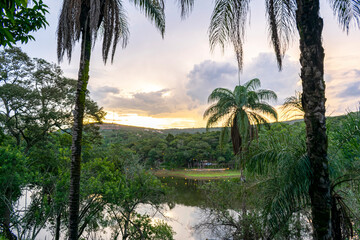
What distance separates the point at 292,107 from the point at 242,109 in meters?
9.58

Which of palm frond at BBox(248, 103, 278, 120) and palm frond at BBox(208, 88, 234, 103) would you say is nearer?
palm frond at BBox(248, 103, 278, 120)

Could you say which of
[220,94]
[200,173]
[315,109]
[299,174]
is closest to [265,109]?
[220,94]

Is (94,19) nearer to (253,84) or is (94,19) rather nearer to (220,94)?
(220,94)

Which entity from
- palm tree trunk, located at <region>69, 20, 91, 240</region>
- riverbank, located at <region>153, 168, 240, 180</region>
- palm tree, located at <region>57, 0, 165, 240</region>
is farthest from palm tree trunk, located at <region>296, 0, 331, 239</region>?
riverbank, located at <region>153, 168, 240, 180</region>

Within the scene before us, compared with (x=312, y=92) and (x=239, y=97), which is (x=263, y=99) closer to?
(x=239, y=97)

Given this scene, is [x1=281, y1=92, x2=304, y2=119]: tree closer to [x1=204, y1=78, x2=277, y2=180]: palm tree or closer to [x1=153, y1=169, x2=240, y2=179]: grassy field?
[x1=204, y1=78, x2=277, y2=180]: palm tree

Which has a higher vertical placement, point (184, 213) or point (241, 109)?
point (241, 109)

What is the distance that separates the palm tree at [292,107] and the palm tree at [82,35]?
4.64m

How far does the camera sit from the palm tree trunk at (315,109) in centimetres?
397

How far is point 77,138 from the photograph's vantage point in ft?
18.8

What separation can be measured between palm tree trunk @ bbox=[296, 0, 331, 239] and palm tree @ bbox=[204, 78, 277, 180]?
10.2 m

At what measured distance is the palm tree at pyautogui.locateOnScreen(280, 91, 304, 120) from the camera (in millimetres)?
5270

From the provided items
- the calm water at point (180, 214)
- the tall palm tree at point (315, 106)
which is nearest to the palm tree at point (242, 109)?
the calm water at point (180, 214)

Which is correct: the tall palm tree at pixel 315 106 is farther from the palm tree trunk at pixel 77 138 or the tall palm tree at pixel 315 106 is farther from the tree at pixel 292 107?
the palm tree trunk at pixel 77 138
